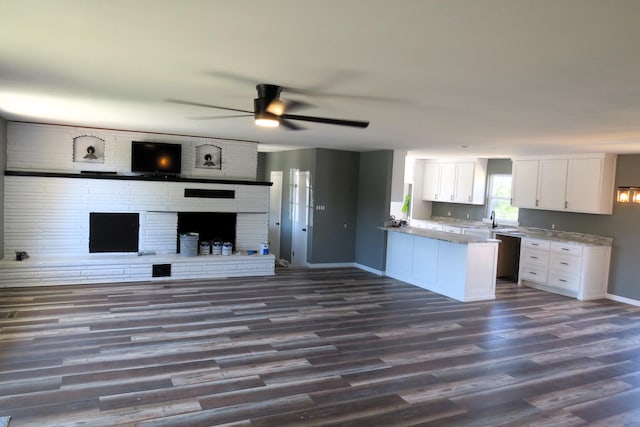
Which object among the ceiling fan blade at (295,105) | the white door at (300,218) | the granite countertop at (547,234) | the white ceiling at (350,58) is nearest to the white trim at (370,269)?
the white door at (300,218)

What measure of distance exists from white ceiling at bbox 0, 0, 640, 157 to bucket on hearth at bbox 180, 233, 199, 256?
2860 mm

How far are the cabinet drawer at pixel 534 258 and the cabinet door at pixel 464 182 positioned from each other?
2081 millimetres

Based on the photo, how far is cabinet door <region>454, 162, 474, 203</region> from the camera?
9.64 m

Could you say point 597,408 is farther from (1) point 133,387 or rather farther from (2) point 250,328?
(1) point 133,387

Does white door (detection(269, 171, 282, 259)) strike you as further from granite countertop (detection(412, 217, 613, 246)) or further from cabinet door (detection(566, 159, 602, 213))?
cabinet door (detection(566, 159, 602, 213))

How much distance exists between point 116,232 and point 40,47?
15.7 ft

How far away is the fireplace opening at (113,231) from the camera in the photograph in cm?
690

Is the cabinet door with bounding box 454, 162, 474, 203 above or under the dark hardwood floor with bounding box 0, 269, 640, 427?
above

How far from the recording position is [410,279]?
25.1ft

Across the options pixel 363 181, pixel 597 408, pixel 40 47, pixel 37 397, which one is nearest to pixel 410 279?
pixel 363 181

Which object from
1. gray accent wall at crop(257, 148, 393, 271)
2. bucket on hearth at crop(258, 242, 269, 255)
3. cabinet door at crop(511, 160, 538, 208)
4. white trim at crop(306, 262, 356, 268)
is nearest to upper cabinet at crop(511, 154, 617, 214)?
cabinet door at crop(511, 160, 538, 208)

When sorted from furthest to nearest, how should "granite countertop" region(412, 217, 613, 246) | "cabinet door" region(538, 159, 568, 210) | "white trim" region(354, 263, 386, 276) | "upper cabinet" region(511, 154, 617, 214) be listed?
"white trim" region(354, 263, 386, 276) → "cabinet door" region(538, 159, 568, 210) → "granite countertop" region(412, 217, 613, 246) → "upper cabinet" region(511, 154, 617, 214)

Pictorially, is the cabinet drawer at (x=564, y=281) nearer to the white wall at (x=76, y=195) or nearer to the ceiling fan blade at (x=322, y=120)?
the ceiling fan blade at (x=322, y=120)

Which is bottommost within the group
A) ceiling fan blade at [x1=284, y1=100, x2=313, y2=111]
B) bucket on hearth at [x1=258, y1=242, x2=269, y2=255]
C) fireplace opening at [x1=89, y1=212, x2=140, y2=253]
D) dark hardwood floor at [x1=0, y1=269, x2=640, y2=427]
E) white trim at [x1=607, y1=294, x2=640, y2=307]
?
dark hardwood floor at [x1=0, y1=269, x2=640, y2=427]
